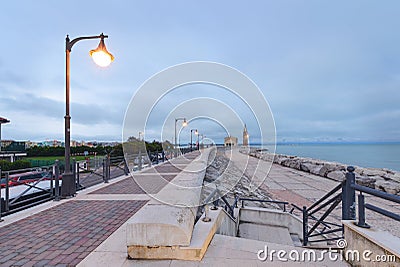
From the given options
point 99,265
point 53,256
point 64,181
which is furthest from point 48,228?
point 64,181

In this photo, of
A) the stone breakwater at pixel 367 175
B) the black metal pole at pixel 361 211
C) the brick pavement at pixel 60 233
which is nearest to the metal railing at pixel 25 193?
the brick pavement at pixel 60 233

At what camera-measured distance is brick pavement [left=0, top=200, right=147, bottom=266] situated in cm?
294

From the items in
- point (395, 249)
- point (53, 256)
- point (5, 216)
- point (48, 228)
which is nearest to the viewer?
point (395, 249)

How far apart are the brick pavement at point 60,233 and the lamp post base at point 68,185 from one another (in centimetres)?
82

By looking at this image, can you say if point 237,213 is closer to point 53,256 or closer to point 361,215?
point 361,215

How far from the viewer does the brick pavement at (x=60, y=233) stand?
2.94m

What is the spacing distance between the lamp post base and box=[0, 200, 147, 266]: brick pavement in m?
0.82

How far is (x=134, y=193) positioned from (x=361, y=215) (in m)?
6.01

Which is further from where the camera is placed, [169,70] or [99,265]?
[169,70]

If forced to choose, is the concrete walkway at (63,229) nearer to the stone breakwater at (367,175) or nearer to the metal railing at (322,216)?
the metal railing at (322,216)

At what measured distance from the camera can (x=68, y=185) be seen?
6.28m

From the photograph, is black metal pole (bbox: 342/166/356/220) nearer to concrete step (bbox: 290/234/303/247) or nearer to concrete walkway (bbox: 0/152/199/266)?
concrete walkway (bbox: 0/152/199/266)

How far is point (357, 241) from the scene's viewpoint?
8.41 feet

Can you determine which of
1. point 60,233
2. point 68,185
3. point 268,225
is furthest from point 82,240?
point 268,225
